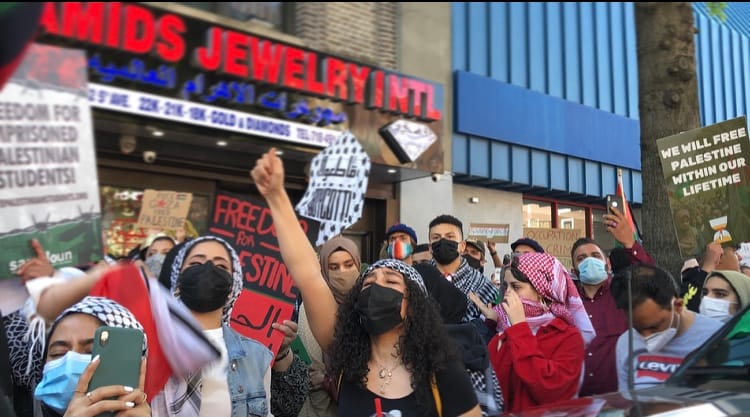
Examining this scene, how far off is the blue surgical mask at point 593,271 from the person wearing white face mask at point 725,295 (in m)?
0.60

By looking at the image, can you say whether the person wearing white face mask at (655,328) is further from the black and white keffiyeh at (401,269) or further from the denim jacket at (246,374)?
the denim jacket at (246,374)

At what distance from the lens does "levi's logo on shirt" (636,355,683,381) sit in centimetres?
287

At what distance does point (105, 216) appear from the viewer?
8.58 metres

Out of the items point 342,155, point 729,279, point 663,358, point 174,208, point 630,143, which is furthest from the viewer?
point 630,143

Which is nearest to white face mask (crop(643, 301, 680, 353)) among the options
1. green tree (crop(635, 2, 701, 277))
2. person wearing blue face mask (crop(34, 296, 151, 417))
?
person wearing blue face mask (crop(34, 296, 151, 417))

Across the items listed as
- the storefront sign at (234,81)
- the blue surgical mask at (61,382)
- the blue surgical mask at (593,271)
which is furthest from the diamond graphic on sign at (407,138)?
the blue surgical mask at (61,382)

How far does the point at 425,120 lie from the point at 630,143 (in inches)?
273

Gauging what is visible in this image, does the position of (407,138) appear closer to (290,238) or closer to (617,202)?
(617,202)

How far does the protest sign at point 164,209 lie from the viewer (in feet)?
18.4

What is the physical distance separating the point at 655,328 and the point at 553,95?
1158 centimetres

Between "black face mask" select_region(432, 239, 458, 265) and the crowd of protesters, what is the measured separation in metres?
1.17

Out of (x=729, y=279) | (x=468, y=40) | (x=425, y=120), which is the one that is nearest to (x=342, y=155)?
(x=729, y=279)

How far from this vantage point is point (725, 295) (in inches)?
154

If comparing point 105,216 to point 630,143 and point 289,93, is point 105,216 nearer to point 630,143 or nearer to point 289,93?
point 289,93
